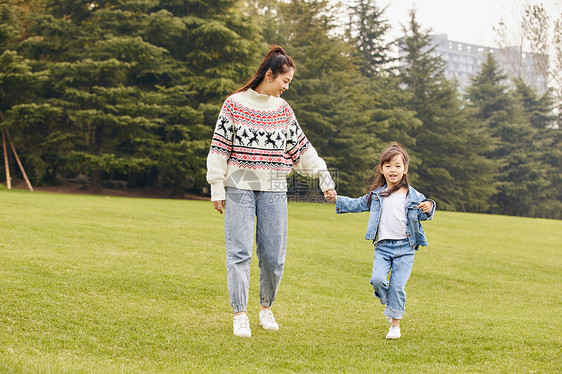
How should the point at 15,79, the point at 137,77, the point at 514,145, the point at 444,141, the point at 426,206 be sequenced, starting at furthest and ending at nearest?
the point at 514,145, the point at 444,141, the point at 137,77, the point at 15,79, the point at 426,206

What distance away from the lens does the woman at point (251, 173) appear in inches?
150

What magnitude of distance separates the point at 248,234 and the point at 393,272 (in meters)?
1.15

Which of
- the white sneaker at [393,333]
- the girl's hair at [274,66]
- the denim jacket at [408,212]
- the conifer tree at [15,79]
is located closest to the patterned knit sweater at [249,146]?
the girl's hair at [274,66]

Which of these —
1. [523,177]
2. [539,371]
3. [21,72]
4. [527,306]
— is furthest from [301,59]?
[539,371]

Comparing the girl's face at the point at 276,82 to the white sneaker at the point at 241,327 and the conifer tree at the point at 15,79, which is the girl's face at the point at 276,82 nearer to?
the white sneaker at the point at 241,327

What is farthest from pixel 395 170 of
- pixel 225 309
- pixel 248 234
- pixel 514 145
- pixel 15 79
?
pixel 514 145

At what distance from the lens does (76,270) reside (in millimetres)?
5801

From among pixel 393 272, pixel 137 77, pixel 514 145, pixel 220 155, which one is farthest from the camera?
pixel 514 145

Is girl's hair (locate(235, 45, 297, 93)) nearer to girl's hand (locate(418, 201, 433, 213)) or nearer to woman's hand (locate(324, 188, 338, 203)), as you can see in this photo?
woman's hand (locate(324, 188, 338, 203))

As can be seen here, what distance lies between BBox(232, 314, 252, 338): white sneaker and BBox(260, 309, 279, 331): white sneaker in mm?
265

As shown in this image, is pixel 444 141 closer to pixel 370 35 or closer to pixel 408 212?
pixel 370 35

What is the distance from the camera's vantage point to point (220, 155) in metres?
3.81

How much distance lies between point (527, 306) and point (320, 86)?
25.0m

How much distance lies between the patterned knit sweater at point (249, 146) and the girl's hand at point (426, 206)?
1022mm
